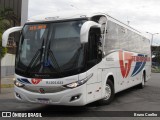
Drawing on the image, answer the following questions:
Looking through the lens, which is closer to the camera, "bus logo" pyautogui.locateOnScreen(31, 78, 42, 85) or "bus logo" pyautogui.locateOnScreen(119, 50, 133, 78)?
"bus logo" pyautogui.locateOnScreen(31, 78, 42, 85)

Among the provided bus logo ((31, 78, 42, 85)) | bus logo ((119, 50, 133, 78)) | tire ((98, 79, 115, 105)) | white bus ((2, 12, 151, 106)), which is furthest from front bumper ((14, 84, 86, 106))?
bus logo ((119, 50, 133, 78))

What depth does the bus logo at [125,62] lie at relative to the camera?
40.4ft

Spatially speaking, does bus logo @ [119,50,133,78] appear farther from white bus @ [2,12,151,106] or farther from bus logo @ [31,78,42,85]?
bus logo @ [31,78,42,85]

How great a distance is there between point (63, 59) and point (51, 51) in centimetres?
→ 46

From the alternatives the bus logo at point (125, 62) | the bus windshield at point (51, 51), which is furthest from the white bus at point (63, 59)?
the bus logo at point (125, 62)

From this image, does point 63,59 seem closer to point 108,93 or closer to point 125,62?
point 108,93

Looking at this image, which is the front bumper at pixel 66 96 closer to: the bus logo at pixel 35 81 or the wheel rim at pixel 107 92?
the bus logo at pixel 35 81

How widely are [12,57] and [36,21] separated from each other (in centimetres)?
1639

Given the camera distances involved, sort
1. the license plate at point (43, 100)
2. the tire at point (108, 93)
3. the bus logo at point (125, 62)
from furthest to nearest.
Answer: the bus logo at point (125, 62) < the tire at point (108, 93) < the license plate at point (43, 100)

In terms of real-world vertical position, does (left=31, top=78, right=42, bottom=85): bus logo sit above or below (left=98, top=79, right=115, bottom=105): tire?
above

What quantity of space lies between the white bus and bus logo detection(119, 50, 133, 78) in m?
1.78


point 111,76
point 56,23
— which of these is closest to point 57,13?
point 56,23

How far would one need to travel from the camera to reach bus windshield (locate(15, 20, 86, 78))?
871 centimetres

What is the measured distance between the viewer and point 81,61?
28.7 ft
